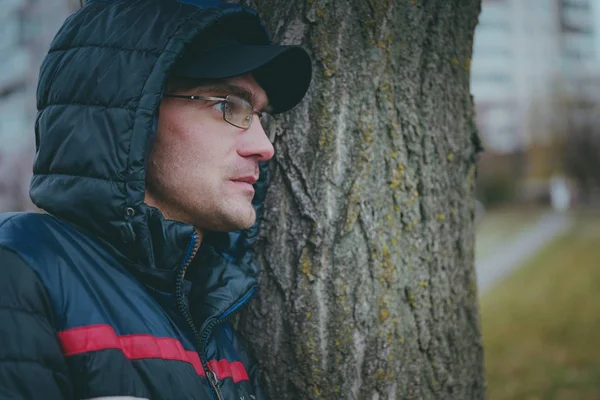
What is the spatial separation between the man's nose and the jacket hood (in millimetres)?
292

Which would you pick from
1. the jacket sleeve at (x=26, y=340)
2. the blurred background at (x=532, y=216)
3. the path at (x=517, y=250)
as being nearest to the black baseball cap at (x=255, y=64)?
the jacket sleeve at (x=26, y=340)

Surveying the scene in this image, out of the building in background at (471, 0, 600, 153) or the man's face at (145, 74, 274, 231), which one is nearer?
the man's face at (145, 74, 274, 231)

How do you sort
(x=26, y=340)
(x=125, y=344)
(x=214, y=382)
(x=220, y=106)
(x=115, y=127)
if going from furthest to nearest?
1. (x=220, y=106)
2. (x=214, y=382)
3. (x=115, y=127)
4. (x=125, y=344)
5. (x=26, y=340)

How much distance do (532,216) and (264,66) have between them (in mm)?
27673

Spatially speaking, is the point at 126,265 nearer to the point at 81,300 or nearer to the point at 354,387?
the point at 81,300

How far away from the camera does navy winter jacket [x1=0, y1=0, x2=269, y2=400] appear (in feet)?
4.50

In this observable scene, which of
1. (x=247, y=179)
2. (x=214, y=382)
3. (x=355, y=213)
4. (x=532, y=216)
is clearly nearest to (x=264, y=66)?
(x=247, y=179)

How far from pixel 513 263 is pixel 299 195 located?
1283cm

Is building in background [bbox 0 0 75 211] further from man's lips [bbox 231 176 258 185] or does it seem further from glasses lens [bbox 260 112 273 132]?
man's lips [bbox 231 176 258 185]

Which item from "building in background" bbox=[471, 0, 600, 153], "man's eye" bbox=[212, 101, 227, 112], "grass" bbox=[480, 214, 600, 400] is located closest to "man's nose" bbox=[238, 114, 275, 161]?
"man's eye" bbox=[212, 101, 227, 112]

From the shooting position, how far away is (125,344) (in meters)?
1.48

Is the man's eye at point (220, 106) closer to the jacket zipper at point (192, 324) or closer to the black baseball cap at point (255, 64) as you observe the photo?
the black baseball cap at point (255, 64)

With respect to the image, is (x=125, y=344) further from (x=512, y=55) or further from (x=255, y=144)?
(x=512, y=55)

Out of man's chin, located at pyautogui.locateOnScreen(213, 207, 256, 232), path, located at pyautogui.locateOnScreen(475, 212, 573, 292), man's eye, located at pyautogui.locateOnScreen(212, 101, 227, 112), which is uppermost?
man's eye, located at pyautogui.locateOnScreen(212, 101, 227, 112)
